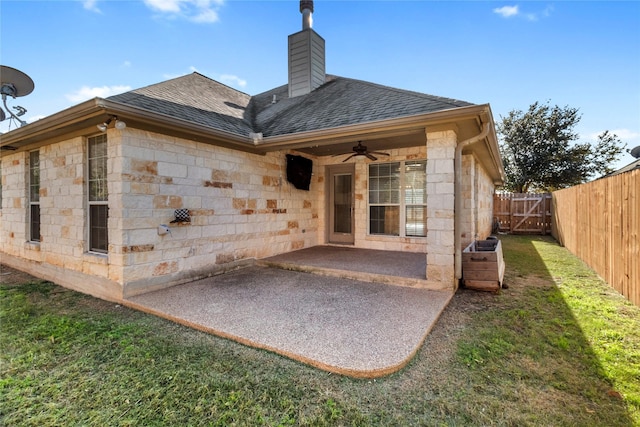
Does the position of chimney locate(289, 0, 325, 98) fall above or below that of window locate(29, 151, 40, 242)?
above

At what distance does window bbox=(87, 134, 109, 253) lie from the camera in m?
4.52

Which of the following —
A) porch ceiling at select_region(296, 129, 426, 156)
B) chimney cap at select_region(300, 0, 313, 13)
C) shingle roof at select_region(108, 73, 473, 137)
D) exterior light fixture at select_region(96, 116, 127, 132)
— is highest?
chimney cap at select_region(300, 0, 313, 13)

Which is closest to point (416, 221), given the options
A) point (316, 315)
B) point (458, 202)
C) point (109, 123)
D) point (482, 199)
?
point (458, 202)

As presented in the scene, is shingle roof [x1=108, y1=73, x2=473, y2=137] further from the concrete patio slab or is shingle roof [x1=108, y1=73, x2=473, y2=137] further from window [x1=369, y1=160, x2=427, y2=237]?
the concrete patio slab

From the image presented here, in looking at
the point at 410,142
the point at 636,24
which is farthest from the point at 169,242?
the point at 636,24

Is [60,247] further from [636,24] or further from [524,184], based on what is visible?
[524,184]

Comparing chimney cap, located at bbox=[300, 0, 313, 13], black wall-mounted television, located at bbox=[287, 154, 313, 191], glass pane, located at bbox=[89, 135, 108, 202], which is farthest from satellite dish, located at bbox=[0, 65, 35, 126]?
chimney cap, located at bbox=[300, 0, 313, 13]

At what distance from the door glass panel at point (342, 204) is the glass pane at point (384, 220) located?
0.70m

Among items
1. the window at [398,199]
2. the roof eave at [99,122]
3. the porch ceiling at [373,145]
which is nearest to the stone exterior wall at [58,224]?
the roof eave at [99,122]

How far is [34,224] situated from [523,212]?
660 inches

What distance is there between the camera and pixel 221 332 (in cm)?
295

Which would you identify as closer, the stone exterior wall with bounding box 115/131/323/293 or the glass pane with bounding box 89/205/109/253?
the stone exterior wall with bounding box 115/131/323/293

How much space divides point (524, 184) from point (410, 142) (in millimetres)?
16966

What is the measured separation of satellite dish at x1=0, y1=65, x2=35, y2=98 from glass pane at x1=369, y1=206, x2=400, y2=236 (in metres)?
7.66
